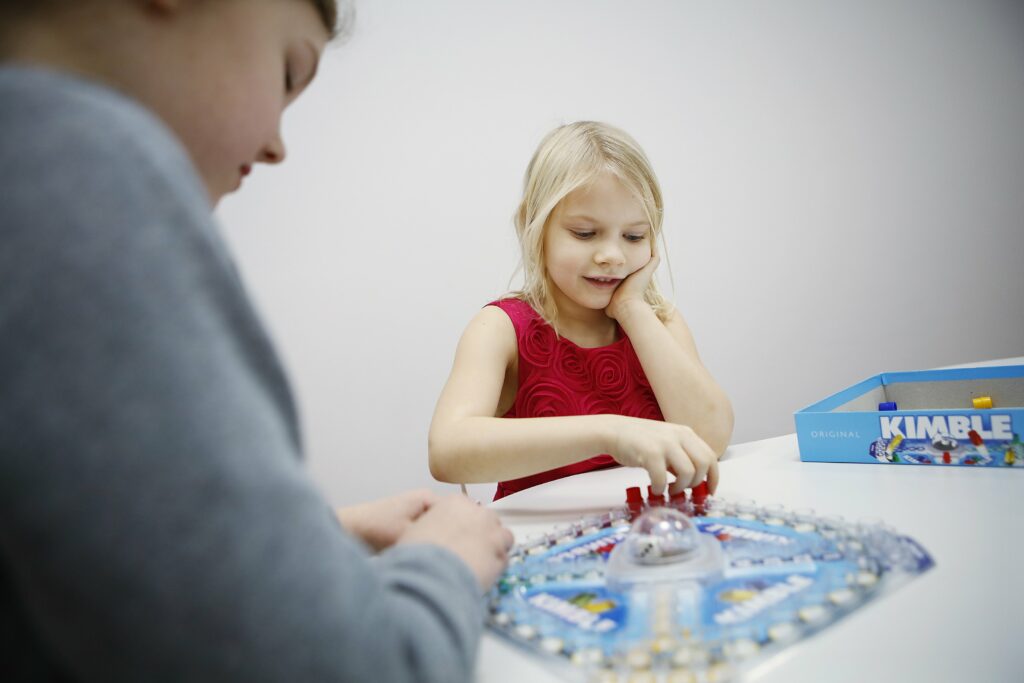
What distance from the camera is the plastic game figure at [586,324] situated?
88 centimetres

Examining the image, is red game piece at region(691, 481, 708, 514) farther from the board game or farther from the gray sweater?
the gray sweater

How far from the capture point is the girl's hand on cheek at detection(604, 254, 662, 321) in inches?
39.8

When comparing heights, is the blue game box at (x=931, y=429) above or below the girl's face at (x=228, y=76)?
below

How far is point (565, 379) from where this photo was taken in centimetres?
99

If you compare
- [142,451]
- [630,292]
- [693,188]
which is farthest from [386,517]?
[693,188]

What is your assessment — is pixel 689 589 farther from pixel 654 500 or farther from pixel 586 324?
pixel 586 324

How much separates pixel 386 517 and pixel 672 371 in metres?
0.54

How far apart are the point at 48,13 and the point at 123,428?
0.65ft

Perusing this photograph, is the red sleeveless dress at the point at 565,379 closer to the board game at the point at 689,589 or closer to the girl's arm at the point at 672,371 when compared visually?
the girl's arm at the point at 672,371

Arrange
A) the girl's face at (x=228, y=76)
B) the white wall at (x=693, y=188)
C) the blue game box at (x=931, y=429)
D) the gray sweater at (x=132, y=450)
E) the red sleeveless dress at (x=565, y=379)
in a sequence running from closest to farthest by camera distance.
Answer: the gray sweater at (x=132, y=450) < the girl's face at (x=228, y=76) < the blue game box at (x=931, y=429) < the red sleeveless dress at (x=565, y=379) < the white wall at (x=693, y=188)

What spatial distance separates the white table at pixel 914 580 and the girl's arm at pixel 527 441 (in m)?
0.04

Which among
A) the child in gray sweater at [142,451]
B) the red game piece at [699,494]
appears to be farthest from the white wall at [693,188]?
the child in gray sweater at [142,451]

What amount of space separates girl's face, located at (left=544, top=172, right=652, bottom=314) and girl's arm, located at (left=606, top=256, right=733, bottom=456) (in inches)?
1.8

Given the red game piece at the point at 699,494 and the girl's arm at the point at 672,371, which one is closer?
the red game piece at the point at 699,494
